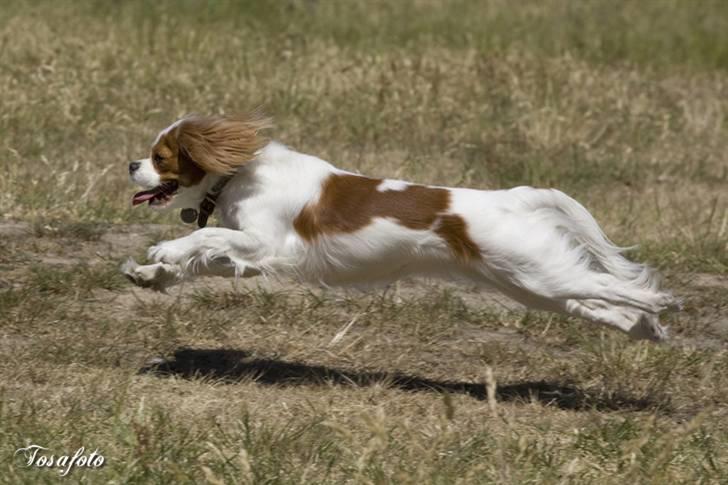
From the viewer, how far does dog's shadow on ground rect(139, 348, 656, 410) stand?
19.0 feet

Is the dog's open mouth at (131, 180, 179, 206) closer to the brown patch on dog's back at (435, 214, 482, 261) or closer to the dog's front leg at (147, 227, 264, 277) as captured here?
the dog's front leg at (147, 227, 264, 277)

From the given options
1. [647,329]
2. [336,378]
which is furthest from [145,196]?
[647,329]

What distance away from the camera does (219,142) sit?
5.74 m

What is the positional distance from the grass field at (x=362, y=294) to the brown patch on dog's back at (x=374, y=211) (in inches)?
25.4

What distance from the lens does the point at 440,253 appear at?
18.2ft

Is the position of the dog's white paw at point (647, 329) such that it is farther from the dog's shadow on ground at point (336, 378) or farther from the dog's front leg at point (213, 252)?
the dog's front leg at point (213, 252)

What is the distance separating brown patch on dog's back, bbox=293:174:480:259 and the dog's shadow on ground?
64cm

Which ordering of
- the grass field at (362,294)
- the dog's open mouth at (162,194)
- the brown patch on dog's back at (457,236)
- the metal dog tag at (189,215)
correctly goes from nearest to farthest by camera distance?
1. the grass field at (362,294)
2. the brown patch on dog's back at (457,236)
3. the dog's open mouth at (162,194)
4. the metal dog tag at (189,215)

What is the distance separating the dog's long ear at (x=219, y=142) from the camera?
571 centimetres

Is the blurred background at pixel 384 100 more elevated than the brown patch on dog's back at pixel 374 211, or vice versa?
the brown patch on dog's back at pixel 374 211

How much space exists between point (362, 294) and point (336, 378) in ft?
3.01

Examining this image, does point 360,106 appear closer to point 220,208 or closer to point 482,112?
point 482,112

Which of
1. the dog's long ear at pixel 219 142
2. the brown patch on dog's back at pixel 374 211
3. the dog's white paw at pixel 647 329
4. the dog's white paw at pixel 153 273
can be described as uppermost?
the dog's long ear at pixel 219 142

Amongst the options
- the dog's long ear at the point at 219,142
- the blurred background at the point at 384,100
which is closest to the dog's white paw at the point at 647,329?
the dog's long ear at the point at 219,142
